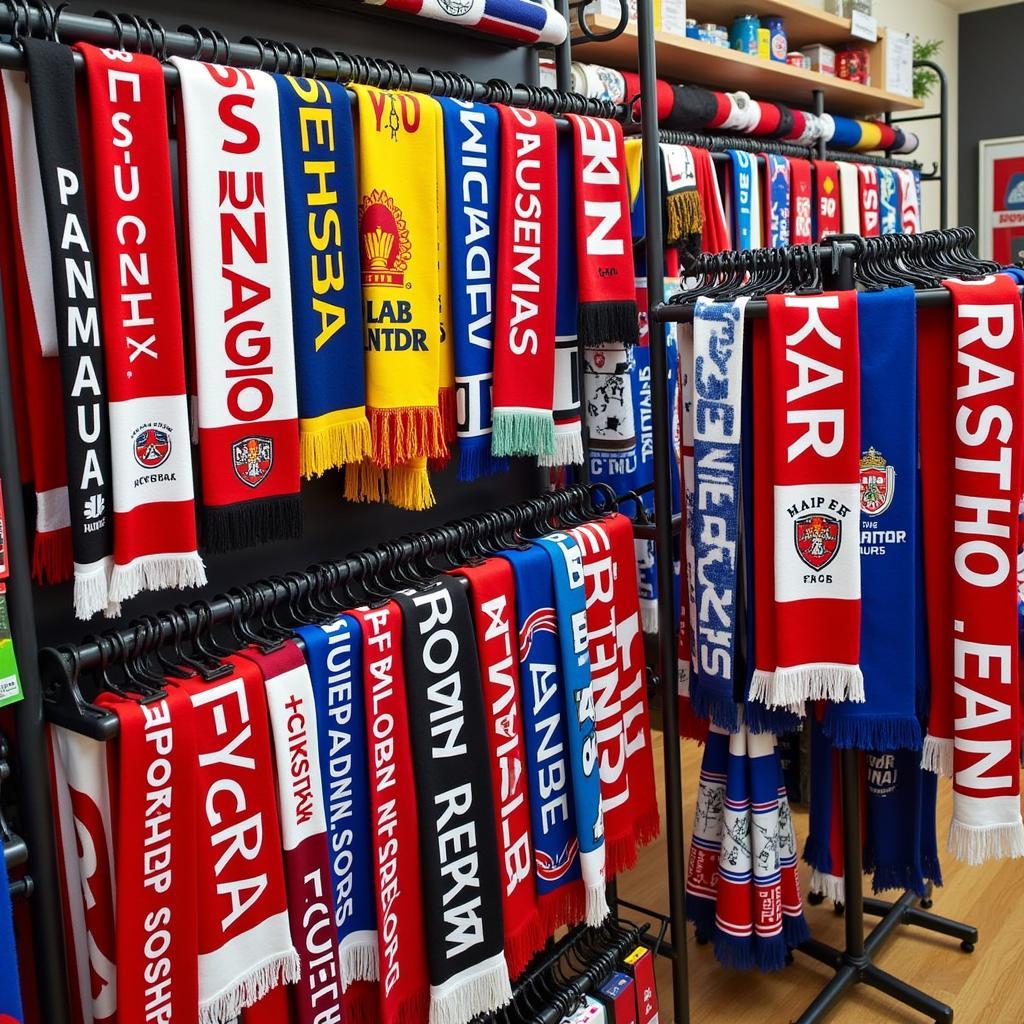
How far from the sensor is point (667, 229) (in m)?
2.77

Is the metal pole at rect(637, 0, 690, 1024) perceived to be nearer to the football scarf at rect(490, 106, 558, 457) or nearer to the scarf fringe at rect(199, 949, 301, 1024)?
the football scarf at rect(490, 106, 558, 457)

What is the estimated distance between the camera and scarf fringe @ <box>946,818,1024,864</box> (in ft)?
5.35

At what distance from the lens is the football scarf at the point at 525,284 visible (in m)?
1.54

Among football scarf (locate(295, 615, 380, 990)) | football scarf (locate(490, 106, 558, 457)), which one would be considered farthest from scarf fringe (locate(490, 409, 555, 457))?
football scarf (locate(295, 615, 380, 990))

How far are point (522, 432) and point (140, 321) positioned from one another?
619 millimetres

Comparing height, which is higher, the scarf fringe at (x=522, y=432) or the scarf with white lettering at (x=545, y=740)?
the scarf fringe at (x=522, y=432)

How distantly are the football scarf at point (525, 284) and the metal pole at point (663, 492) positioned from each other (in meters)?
0.27

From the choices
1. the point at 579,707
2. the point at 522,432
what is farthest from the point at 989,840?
the point at 522,432

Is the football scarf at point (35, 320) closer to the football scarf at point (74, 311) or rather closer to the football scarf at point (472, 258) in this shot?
→ the football scarf at point (74, 311)

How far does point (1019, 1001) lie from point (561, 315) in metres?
1.63

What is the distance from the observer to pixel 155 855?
1.14 metres

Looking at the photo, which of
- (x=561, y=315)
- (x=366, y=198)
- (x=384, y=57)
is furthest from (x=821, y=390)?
(x=384, y=57)

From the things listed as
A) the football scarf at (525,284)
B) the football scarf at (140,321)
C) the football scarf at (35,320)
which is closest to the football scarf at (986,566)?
the football scarf at (525,284)

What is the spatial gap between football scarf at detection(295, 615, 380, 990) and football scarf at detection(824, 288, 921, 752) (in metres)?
0.79
